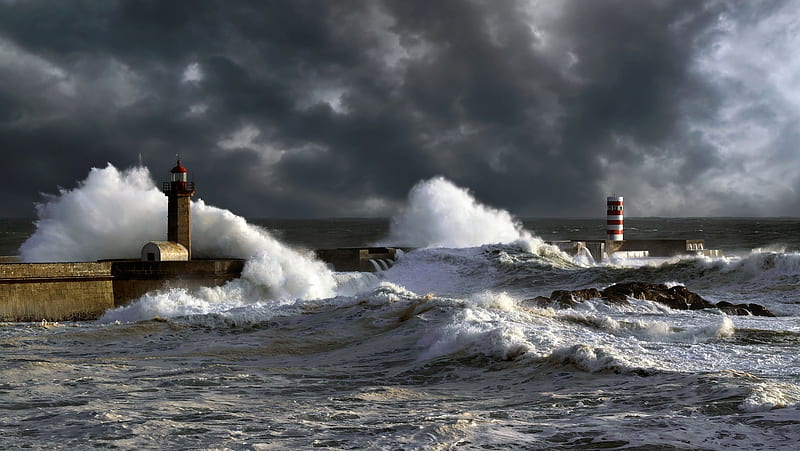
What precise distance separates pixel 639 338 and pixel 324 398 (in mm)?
3531

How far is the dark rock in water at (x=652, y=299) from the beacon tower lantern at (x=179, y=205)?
6.45 metres

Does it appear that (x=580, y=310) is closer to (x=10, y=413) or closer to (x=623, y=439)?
(x=623, y=439)

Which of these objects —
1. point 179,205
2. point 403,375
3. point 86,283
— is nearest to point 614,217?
point 179,205

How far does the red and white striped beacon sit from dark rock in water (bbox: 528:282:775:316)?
29.2 ft

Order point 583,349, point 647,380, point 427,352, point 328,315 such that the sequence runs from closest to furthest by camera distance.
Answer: point 647,380, point 583,349, point 427,352, point 328,315

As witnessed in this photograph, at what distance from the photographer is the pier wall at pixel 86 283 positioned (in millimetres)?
11289

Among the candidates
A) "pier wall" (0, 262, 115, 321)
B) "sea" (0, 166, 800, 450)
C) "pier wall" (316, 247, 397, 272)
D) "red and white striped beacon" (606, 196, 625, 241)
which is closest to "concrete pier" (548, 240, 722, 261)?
Result: "red and white striped beacon" (606, 196, 625, 241)

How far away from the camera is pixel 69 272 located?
38.9 feet

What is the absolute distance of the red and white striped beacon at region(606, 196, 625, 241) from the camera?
2027cm

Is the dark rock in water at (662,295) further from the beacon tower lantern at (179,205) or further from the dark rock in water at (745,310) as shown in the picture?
the beacon tower lantern at (179,205)

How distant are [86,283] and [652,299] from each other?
8154 mm

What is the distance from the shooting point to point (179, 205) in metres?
14.1

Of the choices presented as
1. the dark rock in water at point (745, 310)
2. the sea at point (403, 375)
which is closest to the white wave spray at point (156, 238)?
the sea at point (403, 375)

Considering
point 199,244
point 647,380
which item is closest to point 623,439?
point 647,380
